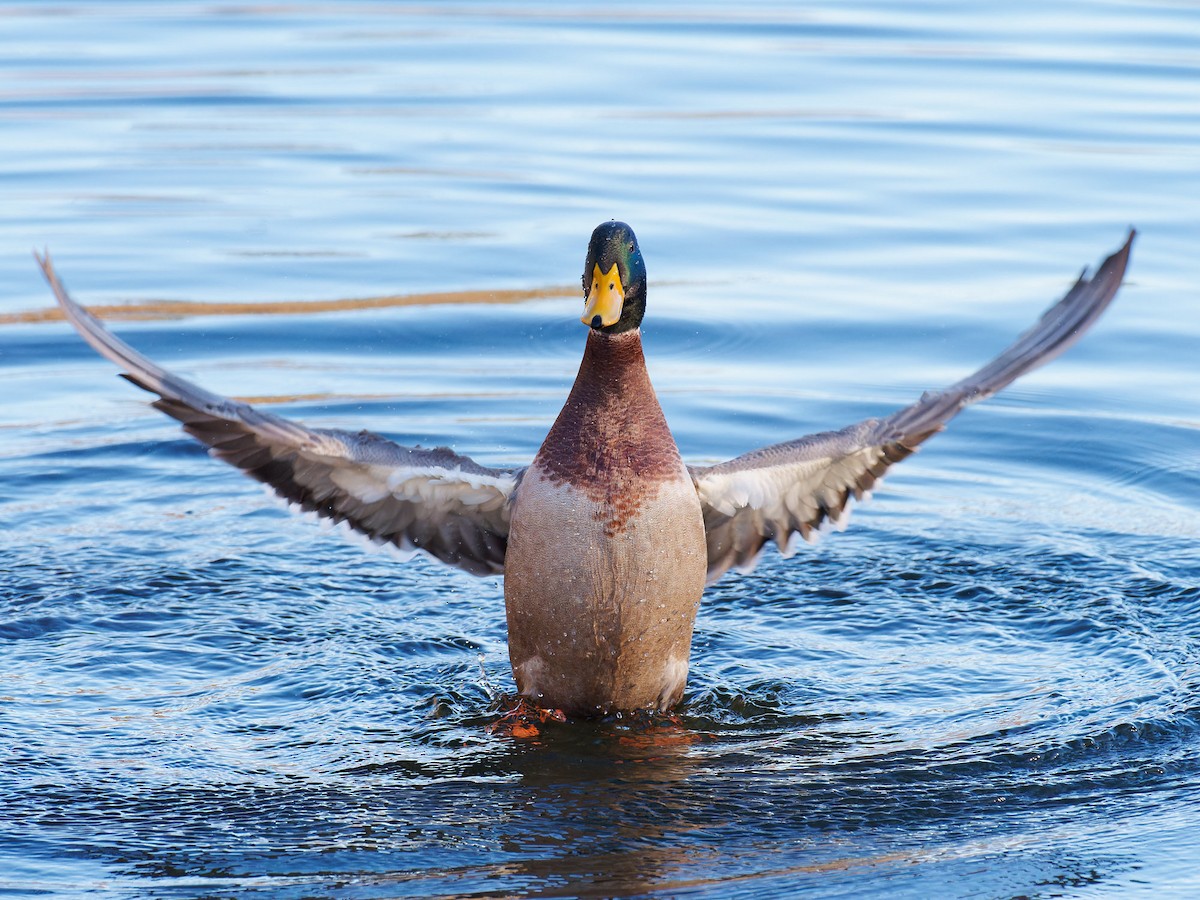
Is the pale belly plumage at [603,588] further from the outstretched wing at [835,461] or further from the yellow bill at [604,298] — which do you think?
the yellow bill at [604,298]

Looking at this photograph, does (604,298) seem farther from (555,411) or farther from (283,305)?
(283,305)

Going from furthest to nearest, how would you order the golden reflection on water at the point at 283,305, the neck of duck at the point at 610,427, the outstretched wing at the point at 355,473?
the golden reflection on water at the point at 283,305 < the neck of duck at the point at 610,427 < the outstretched wing at the point at 355,473

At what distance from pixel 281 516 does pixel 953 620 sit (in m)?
2.87

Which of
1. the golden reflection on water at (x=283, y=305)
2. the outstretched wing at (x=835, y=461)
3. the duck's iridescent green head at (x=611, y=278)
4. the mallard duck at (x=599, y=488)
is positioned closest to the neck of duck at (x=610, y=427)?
the mallard duck at (x=599, y=488)

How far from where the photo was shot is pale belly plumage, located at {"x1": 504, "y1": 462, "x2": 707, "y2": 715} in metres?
5.59

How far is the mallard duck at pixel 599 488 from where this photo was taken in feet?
18.3

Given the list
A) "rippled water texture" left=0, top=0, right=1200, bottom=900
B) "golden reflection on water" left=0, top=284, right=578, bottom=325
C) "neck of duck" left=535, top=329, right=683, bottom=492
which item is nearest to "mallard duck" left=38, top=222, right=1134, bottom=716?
"neck of duck" left=535, top=329, right=683, bottom=492

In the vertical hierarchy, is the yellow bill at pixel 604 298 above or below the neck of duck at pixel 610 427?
above

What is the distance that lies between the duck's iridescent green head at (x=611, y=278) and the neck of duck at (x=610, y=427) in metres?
0.11

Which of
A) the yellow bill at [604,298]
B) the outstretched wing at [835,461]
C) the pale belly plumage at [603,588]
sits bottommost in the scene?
the pale belly plumage at [603,588]

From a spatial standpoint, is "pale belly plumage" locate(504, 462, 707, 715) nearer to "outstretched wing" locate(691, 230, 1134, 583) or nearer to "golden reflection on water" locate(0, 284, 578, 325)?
"outstretched wing" locate(691, 230, 1134, 583)

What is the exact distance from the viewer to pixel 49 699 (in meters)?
5.86

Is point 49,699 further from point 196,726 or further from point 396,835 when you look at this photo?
point 396,835

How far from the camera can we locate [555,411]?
900 centimetres
